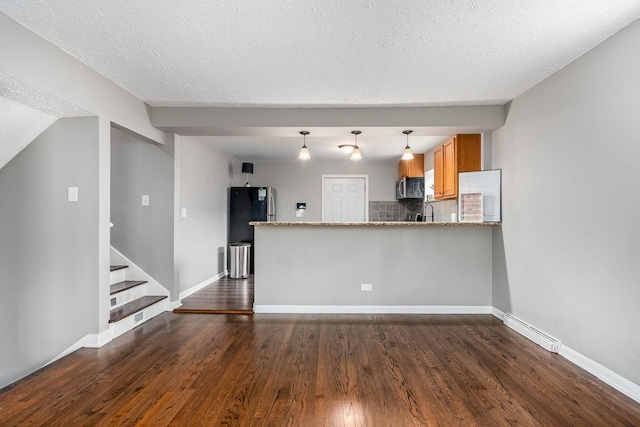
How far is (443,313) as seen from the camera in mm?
3926

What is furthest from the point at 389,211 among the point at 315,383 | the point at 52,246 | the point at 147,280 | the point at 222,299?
the point at 52,246

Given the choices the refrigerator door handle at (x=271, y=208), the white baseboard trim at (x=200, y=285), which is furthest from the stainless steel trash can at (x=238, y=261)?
the refrigerator door handle at (x=271, y=208)

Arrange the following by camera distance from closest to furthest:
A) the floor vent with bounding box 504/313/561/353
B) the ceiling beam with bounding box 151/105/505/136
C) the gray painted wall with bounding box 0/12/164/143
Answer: the gray painted wall with bounding box 0/12/164/143 < the floor vent with bounding box 504/313/561/353 < the ceiling beam with bounding box 151/105/505/136

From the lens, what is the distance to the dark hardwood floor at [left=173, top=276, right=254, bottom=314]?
3912 millimetres

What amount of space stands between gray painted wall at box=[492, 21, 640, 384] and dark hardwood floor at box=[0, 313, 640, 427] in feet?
1.23

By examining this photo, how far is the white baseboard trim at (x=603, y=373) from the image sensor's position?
6.95 feet

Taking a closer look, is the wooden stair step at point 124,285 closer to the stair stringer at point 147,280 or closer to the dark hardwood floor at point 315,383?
the stair stringer at point 147,280

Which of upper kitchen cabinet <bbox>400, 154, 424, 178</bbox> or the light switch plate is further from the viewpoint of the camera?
upper kitchen cabinet <bbox>400, 154, 424, 178</bbox>

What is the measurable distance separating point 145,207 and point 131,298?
41.7 inches

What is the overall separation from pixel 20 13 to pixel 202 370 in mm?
2545

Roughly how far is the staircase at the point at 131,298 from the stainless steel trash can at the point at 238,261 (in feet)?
5.87

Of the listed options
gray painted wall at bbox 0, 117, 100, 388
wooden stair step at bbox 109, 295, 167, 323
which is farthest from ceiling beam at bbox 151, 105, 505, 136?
wooden stair step at bbox 109, 295, 167, 323

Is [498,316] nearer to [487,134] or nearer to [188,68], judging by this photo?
[487,134]

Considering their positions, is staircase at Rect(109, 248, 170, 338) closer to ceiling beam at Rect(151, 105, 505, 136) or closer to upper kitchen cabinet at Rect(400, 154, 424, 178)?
ceiling beam at Rect(151, 105, 505, 136)
